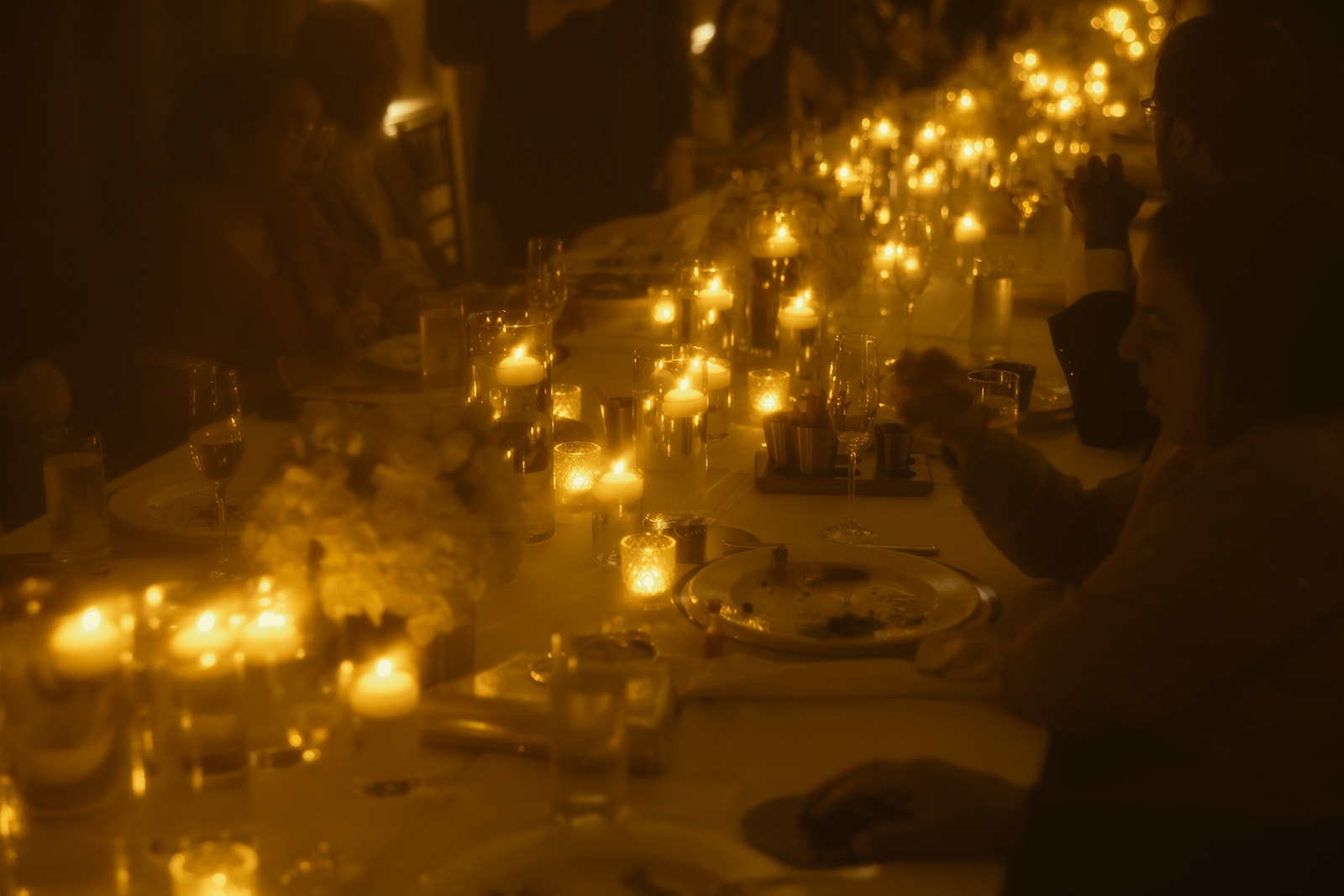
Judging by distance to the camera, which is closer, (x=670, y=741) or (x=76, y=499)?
(x=670, y=741)

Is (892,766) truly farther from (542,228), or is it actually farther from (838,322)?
(542,228)

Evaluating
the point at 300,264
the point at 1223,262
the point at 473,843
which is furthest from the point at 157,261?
the point at 1223,262

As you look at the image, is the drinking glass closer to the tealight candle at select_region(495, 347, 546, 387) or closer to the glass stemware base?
the tealight candle at select_region(495, 347, 546, 387)

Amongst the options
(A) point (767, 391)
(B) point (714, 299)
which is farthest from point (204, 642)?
(B) point (714, 299)

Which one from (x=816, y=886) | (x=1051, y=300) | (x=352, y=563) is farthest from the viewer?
(x=1051, y=300)

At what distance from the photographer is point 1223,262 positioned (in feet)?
3.88

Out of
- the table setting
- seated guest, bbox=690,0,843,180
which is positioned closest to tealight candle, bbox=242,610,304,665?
the table setting

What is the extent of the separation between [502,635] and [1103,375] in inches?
45.7

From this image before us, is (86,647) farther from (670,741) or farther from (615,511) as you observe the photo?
(615,511)

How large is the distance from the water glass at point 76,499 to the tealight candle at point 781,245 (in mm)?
1469

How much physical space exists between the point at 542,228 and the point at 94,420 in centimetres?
235

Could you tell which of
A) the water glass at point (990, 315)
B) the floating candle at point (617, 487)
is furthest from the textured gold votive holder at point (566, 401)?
the water glass at point (990, 315)

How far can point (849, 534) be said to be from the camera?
1742mm

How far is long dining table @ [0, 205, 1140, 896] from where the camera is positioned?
101 centimetres
